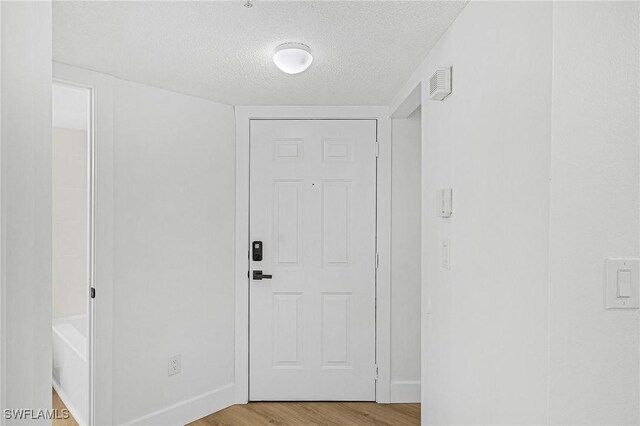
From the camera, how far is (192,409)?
283 cm

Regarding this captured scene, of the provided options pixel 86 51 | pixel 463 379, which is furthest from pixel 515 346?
pixel 86 51

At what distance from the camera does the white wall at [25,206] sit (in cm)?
37

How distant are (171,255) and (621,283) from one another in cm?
237

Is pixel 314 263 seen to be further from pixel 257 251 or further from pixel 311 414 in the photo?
pixel 311 414

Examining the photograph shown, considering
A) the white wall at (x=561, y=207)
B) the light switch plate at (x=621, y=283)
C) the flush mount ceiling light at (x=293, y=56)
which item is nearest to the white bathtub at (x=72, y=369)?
the flush mount ceiling light at (x=293, y=56)

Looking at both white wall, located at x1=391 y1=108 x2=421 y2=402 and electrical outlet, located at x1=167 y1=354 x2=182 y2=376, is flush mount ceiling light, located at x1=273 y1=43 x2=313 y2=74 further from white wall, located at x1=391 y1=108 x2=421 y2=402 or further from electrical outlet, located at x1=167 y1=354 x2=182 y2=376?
electrical outlet, located at x1=167 y1=354 x2=182 y2=376

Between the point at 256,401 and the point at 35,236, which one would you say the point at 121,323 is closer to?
the point at 256,401

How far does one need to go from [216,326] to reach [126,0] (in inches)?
83.5

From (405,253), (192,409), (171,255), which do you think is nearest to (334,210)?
(405,253)

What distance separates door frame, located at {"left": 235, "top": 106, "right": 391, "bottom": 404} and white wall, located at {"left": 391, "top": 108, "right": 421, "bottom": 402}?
0.15 ft

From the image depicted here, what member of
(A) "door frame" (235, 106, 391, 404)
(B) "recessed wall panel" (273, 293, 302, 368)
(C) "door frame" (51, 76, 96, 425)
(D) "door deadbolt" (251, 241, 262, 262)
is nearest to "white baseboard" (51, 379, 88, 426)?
(C) "door frame" (51, 76, 96, 425)

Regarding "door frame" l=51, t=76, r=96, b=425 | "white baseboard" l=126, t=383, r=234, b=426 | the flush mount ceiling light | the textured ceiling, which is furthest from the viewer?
"white baseboard" l=126, t=383, r=234, b=426

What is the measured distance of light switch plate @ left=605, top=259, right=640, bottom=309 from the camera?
1.11 meters

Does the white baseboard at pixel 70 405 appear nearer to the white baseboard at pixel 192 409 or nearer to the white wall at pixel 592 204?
the white baseboard at pixel 192 409
